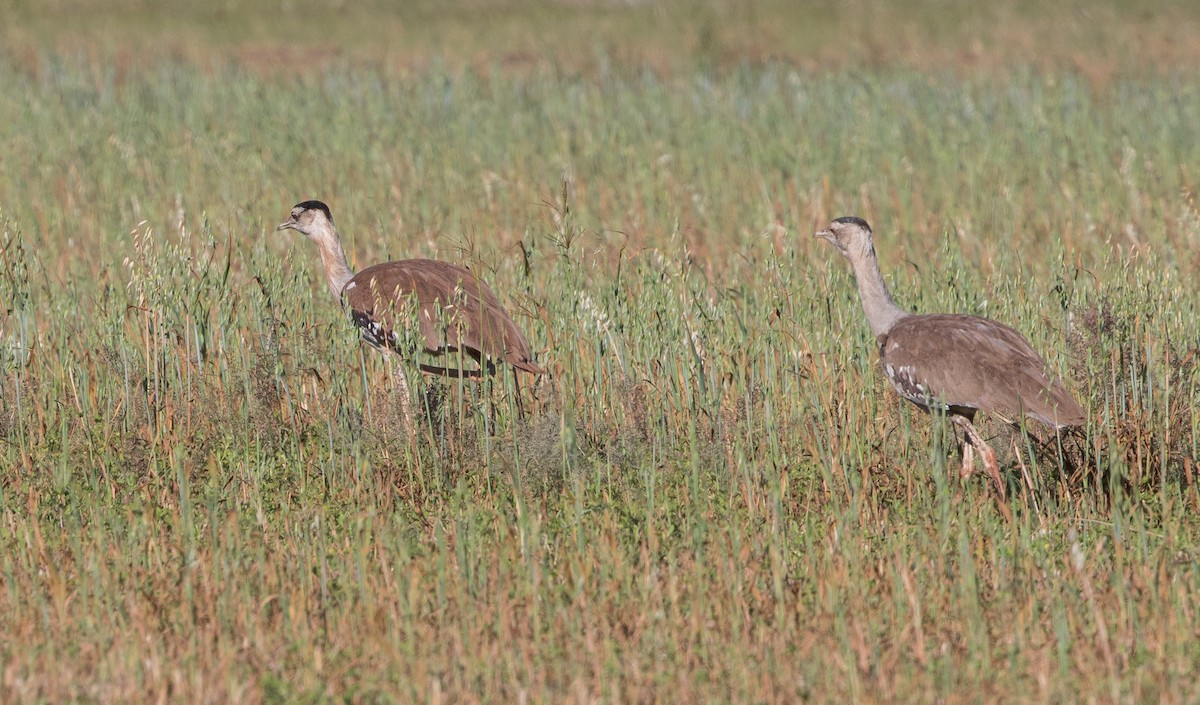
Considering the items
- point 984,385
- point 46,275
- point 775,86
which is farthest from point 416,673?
point 775,86

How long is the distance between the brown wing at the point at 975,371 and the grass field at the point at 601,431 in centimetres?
24

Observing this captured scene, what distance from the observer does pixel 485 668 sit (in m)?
4.75

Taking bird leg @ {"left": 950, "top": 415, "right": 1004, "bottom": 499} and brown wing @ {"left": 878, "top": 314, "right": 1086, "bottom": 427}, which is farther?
bird leg @ {"left": 950, "top": 415, "right": 1004, "bottom": 499}

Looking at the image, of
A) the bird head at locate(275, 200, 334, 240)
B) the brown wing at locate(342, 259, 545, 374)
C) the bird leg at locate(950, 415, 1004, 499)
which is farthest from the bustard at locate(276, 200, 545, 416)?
the bird leg at locate(950, 415, 1004, 499)

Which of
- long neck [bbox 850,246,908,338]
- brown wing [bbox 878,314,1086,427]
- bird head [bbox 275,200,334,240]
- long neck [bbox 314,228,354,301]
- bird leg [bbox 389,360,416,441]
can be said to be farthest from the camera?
bird head [bbox 275,200,334,240]

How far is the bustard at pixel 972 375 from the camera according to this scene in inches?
248

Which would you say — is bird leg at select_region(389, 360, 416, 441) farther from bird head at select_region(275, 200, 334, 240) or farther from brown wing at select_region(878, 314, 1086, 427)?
brown wing at select_region(878, 314, 1086, 427)

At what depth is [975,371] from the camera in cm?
650

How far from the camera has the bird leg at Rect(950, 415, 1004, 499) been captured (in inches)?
260

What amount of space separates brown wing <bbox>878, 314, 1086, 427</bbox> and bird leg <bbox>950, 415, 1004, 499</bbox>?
76 millimetres

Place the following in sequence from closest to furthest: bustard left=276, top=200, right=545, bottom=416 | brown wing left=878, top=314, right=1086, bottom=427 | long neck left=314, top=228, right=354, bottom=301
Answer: brown wing left=878, top=314, right=1086, bottom=427
bustard left=276, top=200, right=545, bottom=416
long neck left=314, top=228, right=354, bottom=301

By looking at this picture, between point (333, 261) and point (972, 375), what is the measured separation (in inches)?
144

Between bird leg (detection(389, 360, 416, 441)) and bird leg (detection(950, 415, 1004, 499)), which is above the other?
bird leg (detection(389, 360, 416, 441))

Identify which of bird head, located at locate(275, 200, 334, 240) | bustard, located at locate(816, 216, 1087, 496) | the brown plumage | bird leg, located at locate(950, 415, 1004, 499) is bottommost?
bird leg, located at locate(950, 415, 1004, 499)
